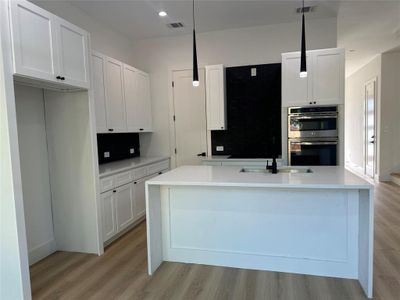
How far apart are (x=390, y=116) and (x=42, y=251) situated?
7.06 metres

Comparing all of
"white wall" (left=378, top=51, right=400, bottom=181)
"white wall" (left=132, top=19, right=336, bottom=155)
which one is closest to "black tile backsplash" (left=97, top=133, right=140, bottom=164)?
"white wall" (left=132, top=19, right=336, bottom=155)

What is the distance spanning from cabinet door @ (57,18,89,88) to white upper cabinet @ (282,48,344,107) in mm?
2643

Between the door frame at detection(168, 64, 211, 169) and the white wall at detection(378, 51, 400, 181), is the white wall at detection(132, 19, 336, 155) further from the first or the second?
the white wall at detection(378, 51, 400, 181)

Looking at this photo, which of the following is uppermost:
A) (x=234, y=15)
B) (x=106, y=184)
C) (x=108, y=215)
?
(x=234, y=15)

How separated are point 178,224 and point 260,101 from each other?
8.63 ft

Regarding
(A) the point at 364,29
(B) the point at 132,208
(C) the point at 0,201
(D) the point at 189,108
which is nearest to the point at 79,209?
(B) the point at 132,208

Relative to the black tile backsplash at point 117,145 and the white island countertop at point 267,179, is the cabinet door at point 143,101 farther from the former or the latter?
the white island countertop at point 267,179

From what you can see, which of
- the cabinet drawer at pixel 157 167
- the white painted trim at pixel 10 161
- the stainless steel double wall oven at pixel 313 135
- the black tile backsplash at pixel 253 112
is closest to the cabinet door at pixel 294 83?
the stainless steel double wall oven at pixel 313 135

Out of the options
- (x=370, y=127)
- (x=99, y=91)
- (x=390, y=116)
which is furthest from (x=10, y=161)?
(x=370, y=127)

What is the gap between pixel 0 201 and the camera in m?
2.14

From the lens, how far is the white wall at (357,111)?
6950 mm

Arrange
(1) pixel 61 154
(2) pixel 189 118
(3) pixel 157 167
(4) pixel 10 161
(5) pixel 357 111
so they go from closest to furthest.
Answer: (4) pixel 10 161 → (1) pixel 61 154 → (3) pixel 157 167 → (2) pixel 189 118 → (5) pixel 357 111

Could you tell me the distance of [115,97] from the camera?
395cm

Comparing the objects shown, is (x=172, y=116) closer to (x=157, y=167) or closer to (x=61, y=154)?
(x=157, y=167)
